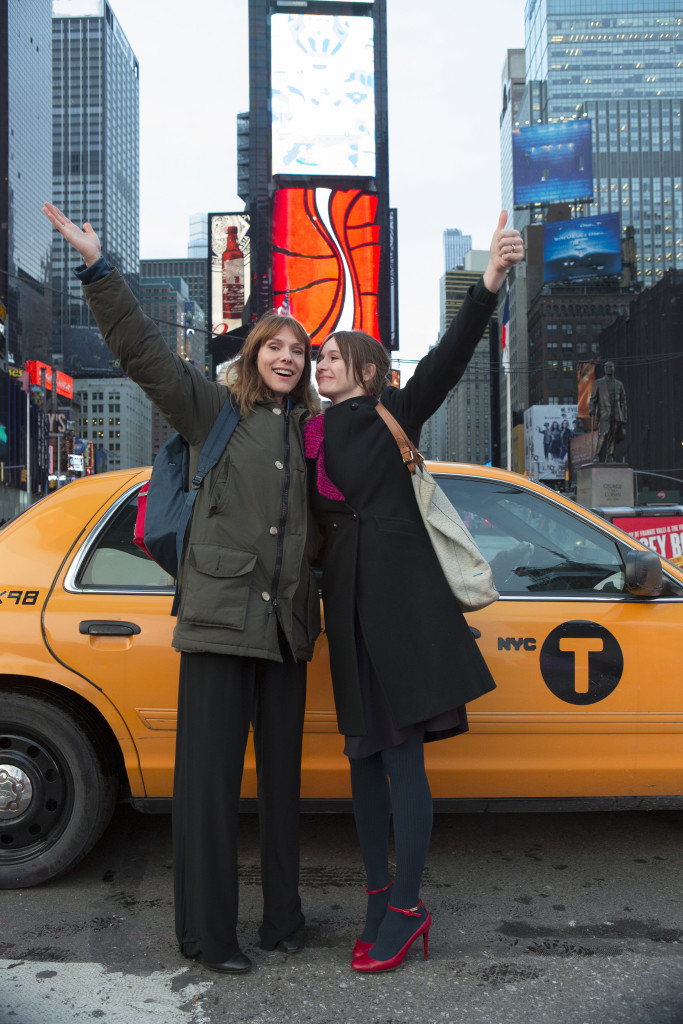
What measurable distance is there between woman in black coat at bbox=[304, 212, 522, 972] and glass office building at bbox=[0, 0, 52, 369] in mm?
95781

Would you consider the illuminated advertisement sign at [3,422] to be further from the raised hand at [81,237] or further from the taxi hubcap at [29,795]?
the raised hand at [81,237]

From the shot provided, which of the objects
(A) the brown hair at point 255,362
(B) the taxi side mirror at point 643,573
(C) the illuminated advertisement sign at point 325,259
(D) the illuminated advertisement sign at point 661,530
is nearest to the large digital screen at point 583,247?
(C) the illuminated advertisement sign at point 325,259

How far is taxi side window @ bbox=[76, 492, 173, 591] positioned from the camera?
3297 mm

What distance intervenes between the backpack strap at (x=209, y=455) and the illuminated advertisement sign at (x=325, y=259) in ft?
109

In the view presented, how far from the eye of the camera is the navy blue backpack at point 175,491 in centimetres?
Answer: 254

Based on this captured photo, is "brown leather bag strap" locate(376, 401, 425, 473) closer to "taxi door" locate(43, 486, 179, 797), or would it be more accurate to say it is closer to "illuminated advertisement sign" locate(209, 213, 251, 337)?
"taxi door" locate(43, 486, 179, 797)

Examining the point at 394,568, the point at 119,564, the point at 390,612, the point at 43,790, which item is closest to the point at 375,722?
the point at 390,612

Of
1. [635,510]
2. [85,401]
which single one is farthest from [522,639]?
[85,401]

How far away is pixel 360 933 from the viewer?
9.50 feet

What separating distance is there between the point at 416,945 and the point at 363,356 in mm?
1920

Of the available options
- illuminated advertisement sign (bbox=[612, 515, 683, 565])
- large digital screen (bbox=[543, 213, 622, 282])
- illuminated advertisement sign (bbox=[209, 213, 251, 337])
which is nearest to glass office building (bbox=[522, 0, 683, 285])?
large digital screen (bbox=[543, 213, 622, 282])

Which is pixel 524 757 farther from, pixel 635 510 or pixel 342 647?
pixel 635 510

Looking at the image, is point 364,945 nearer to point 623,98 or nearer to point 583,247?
point 583,247

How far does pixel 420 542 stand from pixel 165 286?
177 meters
